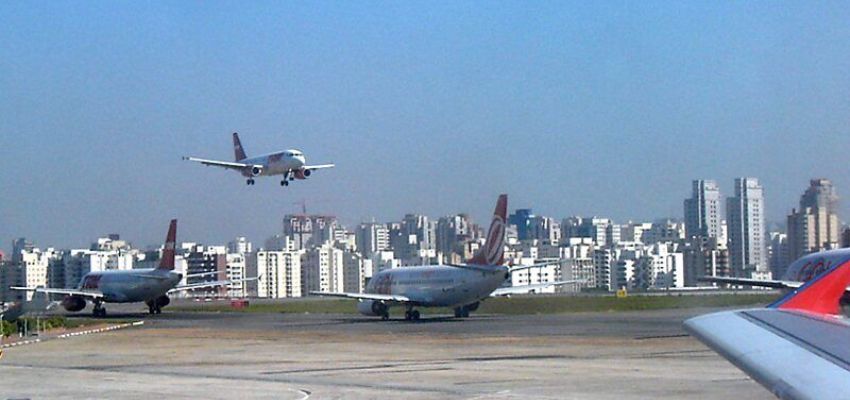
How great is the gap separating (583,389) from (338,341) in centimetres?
2162

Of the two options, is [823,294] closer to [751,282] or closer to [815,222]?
[751,282]

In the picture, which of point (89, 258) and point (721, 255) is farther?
point (89, 258)

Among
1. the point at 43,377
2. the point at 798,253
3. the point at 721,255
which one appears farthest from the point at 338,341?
the point at 721,255

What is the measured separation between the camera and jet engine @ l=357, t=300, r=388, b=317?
226 feet

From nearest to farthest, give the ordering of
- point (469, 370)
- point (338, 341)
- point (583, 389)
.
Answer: point (583, 389) → point (469, 370) → point (338, 341)

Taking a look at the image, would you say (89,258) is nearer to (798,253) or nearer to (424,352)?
(798,253)

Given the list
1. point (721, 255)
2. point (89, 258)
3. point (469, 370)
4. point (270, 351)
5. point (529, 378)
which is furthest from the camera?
point (89, 258)

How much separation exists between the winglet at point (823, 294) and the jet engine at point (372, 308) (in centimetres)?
6040

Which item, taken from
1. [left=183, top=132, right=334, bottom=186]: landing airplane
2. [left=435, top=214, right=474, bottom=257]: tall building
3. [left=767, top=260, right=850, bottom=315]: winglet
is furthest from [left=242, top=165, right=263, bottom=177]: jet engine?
[left=767, top=260, right=850, bottom=315]: winglet

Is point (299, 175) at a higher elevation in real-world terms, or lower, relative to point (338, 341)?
higher

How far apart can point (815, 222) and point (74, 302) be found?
49.7 metres

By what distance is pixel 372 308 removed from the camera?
69.4 metres

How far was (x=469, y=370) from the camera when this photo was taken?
1141 inches

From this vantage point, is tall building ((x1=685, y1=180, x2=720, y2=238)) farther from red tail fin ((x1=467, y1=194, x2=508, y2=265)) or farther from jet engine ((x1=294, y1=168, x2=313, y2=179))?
red tail fin ((x1=467, y1=194, x2=508, y2=265))
